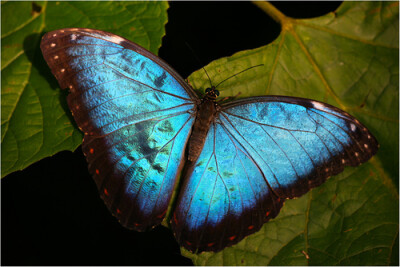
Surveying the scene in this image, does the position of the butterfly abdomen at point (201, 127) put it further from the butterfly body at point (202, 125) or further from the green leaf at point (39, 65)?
the green leaf at point (39, 65)

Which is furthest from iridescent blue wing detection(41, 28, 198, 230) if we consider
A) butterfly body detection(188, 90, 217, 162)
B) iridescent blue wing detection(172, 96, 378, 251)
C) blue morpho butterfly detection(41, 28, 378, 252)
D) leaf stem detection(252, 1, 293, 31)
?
leaf stem detection(252, 1, 293, 31)

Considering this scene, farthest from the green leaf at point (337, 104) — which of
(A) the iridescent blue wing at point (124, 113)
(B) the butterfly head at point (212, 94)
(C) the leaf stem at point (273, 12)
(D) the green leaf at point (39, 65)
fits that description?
(D) the green leaf at point (39, 65)

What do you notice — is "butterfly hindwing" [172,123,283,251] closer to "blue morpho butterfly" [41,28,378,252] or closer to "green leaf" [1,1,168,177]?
"blue morpho butterfly" [41,28,378,252]

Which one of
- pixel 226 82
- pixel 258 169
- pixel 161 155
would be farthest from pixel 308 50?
pixel 161 155

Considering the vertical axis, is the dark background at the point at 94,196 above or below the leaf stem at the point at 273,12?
below

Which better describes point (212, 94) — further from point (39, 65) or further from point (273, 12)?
point (39, 65)
